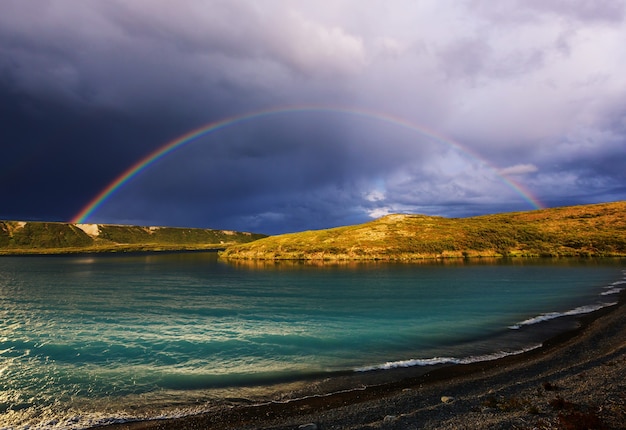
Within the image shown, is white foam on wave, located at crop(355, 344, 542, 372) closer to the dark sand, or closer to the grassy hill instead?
the dark sand

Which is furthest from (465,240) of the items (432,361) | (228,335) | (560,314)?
(432,361)

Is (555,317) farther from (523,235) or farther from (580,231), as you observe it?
(580,231)

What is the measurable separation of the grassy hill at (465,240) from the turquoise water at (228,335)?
75184mm

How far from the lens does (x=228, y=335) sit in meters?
40.8

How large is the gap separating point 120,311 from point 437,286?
210 feet

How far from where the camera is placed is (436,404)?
19.9 metres

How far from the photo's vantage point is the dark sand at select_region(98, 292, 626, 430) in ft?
52.6

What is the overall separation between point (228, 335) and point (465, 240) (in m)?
149

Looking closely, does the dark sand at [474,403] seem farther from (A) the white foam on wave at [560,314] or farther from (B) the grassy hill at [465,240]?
(B) the grassy hill at [465,240]

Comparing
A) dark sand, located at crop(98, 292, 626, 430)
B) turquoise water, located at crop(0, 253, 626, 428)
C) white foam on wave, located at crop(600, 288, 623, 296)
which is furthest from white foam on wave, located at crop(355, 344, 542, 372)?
white foam on wave, located at crop(600, 288, 623, 296)

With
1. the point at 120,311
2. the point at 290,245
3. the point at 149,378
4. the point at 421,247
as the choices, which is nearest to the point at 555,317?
the point at 149,378

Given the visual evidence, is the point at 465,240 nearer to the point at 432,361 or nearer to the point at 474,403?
the point at 432,361

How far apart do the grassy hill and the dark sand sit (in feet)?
424

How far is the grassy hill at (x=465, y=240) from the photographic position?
15338 cm
